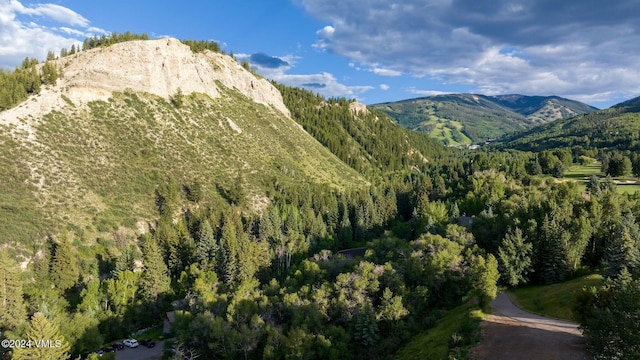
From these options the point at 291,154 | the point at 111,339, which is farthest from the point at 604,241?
the point at 291,154

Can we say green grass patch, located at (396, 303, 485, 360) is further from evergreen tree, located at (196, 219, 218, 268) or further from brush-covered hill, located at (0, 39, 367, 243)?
brush-covered hill, located at (0, 39, 367, 243)

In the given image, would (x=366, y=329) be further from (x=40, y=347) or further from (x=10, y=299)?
(x=10, y=299)

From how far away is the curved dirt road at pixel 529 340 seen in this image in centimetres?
3284

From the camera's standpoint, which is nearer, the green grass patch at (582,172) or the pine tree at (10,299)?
the pine tree at (10,299)

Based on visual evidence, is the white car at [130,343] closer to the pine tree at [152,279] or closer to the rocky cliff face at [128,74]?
the pine tree at [152,279]

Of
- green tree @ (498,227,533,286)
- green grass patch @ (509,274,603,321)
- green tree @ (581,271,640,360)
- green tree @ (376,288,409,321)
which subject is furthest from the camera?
green tree @ (498,227,533,286)

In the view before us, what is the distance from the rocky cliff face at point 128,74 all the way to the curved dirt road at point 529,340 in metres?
109

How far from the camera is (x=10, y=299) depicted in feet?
171

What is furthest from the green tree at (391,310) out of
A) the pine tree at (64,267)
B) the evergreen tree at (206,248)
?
the pine tree at (64,267)

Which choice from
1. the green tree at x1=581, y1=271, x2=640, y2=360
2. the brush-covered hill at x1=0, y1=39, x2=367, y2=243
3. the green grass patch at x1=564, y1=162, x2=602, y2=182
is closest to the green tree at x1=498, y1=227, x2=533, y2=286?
the green tree at x1=581, y1=271, x2=640, y2=360

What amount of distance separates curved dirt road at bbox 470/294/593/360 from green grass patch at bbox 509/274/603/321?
96.7 inches

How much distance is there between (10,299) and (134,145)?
196 ft

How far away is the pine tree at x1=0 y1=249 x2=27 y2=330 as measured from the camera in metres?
50.2

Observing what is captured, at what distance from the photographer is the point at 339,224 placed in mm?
108812
